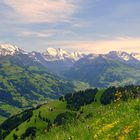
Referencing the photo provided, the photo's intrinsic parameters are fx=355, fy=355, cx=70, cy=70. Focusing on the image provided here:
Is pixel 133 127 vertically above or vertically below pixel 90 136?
above

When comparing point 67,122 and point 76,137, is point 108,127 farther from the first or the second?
point 67,122

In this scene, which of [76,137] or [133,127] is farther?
[76,137]

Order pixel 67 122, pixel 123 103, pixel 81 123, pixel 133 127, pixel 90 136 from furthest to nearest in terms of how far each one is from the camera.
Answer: pixel 67 122 → pixel 81 123 → pixel 123 103 → pixel 90 136 → pixel 133 127

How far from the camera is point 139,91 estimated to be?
667 inches

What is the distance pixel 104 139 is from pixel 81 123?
582cm

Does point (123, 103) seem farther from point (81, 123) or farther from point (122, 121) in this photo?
point (122, 121)

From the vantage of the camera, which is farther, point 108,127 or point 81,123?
point 81,123

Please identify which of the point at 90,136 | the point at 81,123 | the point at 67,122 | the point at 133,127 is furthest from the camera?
the point at 67,122

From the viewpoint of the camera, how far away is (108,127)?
12.4 meters

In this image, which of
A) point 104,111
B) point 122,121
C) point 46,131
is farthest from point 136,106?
point 46,131

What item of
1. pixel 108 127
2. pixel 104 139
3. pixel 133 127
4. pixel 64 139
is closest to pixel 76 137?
pixel 64 139

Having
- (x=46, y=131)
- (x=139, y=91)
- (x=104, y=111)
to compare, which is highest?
(x=139, y=91)

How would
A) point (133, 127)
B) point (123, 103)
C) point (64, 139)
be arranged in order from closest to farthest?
point (133, 127) → point (64, 139) → point (123, 103)

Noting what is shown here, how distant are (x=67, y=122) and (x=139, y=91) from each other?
4.17 metres
